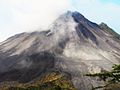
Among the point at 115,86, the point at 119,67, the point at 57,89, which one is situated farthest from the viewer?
the point at 57,89

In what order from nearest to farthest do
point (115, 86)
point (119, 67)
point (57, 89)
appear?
point (119, 67) → point (115, 86) → point (57, 89)

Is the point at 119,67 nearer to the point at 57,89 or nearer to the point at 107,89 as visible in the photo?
the point at 107,89

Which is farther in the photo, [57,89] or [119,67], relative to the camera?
[57,89]

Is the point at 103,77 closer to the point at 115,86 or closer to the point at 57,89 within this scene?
the point at 115,86

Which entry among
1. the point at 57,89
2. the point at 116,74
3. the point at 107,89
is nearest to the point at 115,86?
the point at 107,89

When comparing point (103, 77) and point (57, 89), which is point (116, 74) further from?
point (57, 89)

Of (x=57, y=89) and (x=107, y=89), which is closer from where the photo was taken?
(x=107, y=89)

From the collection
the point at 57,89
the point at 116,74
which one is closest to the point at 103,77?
the point at 116,74
